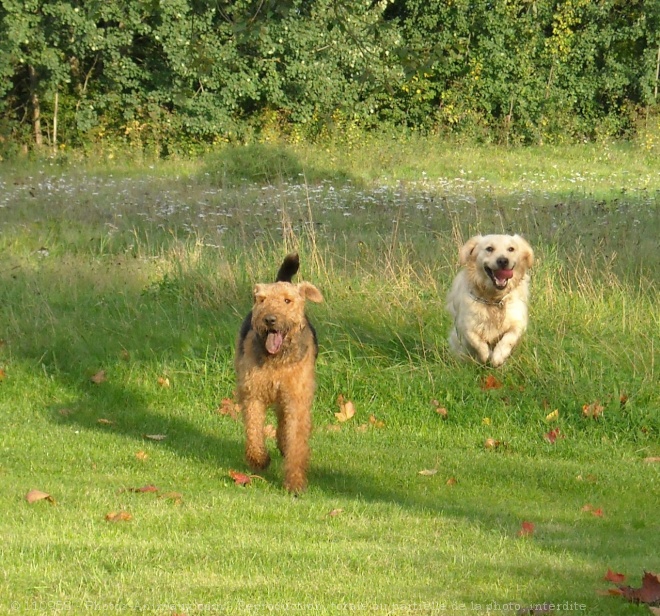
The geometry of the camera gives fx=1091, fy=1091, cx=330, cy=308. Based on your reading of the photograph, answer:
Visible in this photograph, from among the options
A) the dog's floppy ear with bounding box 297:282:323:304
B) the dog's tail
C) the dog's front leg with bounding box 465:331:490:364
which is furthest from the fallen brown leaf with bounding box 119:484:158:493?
the dog's front leg with bounding box 465:331:490:364

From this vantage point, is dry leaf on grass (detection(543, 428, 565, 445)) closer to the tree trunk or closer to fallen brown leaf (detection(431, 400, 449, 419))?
fallen brown leaf (detection(431, 400, 449, 419))

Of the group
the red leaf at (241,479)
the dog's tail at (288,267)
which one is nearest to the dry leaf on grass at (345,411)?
the dog's tail at (288,267)

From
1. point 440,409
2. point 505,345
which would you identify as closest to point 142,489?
point 440,409

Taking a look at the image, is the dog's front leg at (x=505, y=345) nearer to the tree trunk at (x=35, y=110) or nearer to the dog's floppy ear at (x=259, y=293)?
the dog's floppy ear at (x=259, y=293)

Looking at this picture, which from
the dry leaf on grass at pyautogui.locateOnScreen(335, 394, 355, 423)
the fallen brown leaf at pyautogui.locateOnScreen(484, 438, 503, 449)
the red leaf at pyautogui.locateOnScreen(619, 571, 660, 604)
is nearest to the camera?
the red leaf at pyautogui.locateOnScreen(619, 571, 660, 604)

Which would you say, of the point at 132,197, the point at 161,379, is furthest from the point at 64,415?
the point at 132,197

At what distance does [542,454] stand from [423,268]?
12.0 ft

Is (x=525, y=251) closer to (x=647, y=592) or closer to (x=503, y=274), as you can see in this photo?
(x=503, y=274)

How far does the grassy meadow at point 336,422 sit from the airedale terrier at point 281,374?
241 millimetres

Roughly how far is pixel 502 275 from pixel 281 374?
286 cm

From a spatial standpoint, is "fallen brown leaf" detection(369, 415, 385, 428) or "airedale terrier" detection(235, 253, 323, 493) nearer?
"airedale terrier" detection(235, 253, 323, 493)

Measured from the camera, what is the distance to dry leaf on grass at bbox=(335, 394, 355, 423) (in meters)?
9.18

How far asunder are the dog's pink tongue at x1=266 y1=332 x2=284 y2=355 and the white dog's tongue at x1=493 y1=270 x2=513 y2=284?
2.93m

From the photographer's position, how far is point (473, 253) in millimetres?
9406
